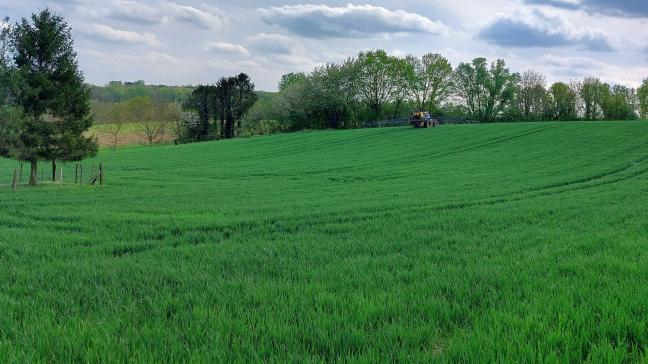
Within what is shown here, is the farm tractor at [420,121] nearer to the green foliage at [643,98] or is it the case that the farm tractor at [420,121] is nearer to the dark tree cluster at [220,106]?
the dark tree cluster at [220,106]

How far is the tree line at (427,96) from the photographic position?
91.7 m

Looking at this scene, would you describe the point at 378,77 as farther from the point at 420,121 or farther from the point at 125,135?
the point at 125,135

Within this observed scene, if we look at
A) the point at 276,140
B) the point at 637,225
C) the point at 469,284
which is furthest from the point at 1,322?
the point at 276,140

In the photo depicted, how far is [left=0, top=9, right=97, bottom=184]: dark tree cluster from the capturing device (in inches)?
1029

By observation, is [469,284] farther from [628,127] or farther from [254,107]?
[254,107]

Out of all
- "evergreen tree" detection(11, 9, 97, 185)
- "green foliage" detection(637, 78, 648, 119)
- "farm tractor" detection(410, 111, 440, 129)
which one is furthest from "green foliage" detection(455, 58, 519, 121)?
"evergreen tree" detection(11, 9, 97, 185)

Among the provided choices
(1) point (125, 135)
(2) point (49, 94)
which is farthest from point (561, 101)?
(2) point (49, 94)

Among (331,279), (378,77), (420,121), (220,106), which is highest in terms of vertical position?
(378,77)

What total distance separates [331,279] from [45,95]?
27.1 metres

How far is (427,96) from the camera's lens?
97.9 m

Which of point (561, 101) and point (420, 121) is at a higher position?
point (561, 101)

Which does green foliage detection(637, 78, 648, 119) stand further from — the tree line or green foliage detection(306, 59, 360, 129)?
green foliage detection(306, 59, 360, 129)

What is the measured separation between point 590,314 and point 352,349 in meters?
2.51

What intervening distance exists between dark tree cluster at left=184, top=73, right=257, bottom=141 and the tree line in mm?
2736
